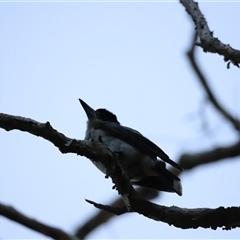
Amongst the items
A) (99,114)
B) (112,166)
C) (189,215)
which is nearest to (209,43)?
(112,166)

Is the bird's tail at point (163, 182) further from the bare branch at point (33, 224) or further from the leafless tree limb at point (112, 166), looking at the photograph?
the bare branch at point (33, 224)

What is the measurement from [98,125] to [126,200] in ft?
6.74

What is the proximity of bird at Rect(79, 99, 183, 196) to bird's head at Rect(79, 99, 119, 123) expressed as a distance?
2.11ft

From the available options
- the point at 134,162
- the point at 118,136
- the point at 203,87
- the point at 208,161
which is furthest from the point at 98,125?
the point at 208,161

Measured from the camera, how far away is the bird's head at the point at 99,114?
6.41 metres

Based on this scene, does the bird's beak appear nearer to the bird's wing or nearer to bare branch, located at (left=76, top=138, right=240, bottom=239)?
the bird's wing

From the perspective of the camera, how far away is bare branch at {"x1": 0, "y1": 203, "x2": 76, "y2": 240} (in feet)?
11.9

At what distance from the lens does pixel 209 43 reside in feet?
12.6

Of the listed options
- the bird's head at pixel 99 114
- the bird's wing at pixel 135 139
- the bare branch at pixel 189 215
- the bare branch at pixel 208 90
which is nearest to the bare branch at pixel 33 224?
the bare branch at pixel 189 215

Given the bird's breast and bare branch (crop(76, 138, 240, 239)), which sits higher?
the bird's breast

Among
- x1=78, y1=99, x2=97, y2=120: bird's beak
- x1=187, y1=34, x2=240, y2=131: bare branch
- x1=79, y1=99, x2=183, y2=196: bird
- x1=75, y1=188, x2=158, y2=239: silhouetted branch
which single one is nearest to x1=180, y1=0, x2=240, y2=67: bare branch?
x1=187, y1=34, x2=240, y2=131: bare branch

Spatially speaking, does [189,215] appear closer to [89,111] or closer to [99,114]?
[89,111]

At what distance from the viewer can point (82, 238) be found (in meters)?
3.90

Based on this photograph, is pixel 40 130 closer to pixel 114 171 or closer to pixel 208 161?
pixel 114 171
